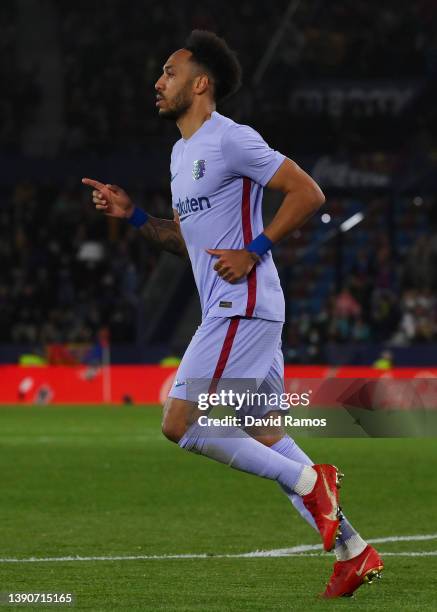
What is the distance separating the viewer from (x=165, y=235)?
24.3 ft

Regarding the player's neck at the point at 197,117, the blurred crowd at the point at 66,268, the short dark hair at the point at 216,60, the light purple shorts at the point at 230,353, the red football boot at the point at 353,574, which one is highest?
the short dark hair at the point at 216,60

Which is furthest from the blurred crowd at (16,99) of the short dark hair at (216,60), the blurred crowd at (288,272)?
the short dark hair at (216,60)

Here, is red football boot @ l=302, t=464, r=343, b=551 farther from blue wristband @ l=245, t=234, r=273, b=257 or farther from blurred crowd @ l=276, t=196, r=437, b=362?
blurred crowd @ l=276, t=196, r=437, b=362

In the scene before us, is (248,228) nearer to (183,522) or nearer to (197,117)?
(197,117)

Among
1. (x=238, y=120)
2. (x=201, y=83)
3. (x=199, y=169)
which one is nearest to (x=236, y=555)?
(x=199, y=169)

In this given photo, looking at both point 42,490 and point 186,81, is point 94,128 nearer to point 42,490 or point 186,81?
point 42,490

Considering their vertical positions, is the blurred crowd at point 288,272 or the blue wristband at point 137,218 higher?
the blue wristband at point 137,218

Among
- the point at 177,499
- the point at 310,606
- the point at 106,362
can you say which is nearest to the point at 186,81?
the point at 310,606

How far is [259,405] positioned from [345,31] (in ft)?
93.5

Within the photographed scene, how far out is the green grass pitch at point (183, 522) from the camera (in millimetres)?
6706

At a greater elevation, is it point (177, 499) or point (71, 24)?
point (71, 24)

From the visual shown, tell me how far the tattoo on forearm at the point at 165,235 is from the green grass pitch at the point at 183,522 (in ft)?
5.10

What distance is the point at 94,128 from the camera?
34188 mm

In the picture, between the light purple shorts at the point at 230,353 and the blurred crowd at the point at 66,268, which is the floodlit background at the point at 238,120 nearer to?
the blurred crowd at the point at 66,268
